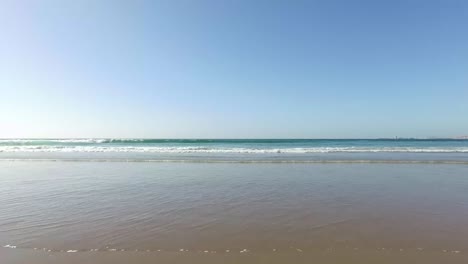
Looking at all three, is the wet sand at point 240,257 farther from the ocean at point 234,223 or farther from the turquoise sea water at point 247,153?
the turquoise sea water at point 247,153

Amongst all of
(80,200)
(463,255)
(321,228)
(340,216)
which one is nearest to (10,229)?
(80,200)

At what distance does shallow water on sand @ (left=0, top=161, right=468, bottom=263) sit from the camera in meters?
4.24

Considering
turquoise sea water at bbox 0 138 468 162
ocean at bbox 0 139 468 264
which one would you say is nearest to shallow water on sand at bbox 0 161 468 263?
ocean at bbox 0 139 468 264

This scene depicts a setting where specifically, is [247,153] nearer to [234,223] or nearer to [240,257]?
[234,223]

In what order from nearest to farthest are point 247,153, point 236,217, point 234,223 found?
point 234,223, point 236,217, point 247,153

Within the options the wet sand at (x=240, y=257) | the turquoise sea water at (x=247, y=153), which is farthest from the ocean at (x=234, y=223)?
the turquoise sea water at (x=247, y=153)

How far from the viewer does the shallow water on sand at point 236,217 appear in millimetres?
4242

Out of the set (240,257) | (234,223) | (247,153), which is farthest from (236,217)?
(247,153)

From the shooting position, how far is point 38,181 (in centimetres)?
1042

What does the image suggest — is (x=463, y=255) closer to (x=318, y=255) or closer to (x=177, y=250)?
(x=318, y=255)

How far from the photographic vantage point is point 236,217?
577 cm

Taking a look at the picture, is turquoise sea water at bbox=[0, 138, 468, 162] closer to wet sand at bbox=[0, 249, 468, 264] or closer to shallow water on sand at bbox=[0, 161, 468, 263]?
shallow water on sand at bbox=[0, 161, 468, 263]

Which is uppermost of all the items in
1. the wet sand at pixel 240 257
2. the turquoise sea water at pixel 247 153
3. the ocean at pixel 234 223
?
the turquoise sea water at pixel 247 153

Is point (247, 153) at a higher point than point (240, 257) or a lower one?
higher
